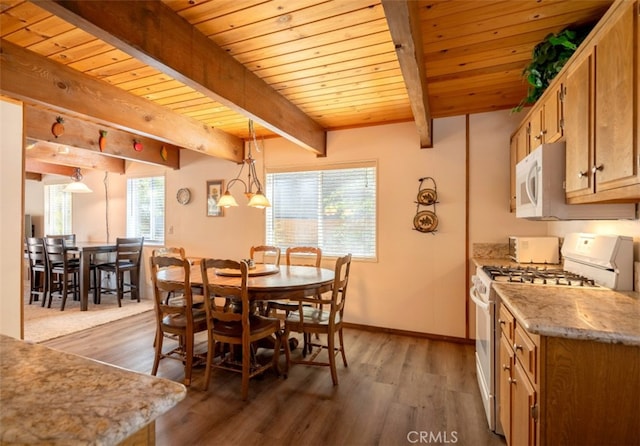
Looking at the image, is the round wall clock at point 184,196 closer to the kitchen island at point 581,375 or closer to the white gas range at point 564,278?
the white gas range at point 564,278

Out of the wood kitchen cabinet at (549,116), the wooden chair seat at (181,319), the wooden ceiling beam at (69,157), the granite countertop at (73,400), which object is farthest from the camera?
the wooden ceiling beam at (69,157)

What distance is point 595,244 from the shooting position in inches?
76.0

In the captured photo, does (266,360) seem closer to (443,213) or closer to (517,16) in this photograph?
(443,213)

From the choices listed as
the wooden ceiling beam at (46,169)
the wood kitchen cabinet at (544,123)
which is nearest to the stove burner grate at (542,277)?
the wood kitchen cabinet at (544,123)

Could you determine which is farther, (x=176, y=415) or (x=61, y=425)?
(x=176, y=415)

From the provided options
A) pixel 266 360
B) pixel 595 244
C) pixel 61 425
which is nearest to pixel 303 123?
pixel 266 360

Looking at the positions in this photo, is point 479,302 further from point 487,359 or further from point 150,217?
point 150,217

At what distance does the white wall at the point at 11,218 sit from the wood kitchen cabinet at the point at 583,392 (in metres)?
3.49

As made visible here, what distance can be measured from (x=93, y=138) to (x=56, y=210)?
404cm

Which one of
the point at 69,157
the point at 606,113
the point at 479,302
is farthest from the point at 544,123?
the point at 69,157

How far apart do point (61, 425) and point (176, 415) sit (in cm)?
180

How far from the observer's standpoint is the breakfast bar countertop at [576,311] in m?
1.08

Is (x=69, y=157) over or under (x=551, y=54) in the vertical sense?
under

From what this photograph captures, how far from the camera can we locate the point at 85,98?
2500mm
